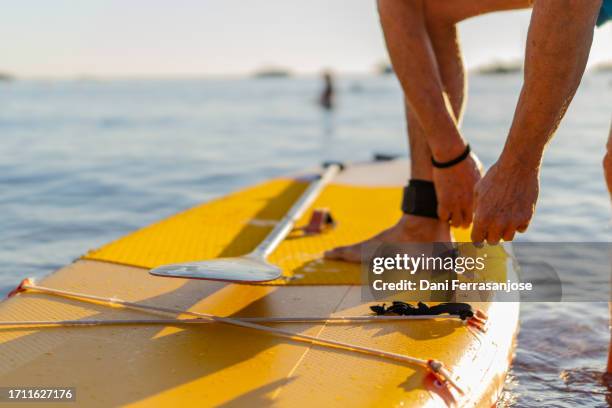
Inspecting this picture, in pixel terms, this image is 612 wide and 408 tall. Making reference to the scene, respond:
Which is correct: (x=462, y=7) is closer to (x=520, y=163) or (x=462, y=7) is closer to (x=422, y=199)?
(x=422, y=199)

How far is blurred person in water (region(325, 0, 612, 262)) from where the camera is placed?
63.6 inches

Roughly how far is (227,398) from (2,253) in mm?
3018

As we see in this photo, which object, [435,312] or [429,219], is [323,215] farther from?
[435,312]

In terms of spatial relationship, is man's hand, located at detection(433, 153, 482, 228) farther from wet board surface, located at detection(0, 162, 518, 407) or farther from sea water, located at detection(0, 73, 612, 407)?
sea water, located at detection(0, 73, 612, 407)

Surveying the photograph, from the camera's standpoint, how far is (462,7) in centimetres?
226

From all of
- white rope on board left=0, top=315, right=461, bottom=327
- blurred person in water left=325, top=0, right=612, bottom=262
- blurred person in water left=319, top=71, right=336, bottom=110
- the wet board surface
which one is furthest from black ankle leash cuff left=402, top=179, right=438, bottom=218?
blurred person in water left=319, top=71, right=336, bottom=110

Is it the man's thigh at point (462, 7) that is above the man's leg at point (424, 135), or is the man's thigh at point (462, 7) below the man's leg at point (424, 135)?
above

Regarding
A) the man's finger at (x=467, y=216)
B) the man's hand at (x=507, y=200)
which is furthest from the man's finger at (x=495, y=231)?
the man's finger at (x=467, y=216)

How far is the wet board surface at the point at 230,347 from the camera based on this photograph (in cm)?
156

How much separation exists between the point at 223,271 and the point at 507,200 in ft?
2.65

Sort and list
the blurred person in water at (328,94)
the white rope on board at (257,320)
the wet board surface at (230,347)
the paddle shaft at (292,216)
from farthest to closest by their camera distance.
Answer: the blurred person in water at (328,94), the paddle shaft at (292,216), the white rope on board at (257,320), the wet board surface at (230,347)

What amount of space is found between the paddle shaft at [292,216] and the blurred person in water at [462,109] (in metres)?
0.23

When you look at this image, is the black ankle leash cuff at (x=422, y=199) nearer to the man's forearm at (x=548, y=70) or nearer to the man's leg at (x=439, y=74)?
the man's leg at (x=439, y=74)

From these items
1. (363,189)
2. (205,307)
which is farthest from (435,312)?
(363,189)
